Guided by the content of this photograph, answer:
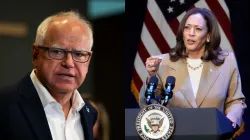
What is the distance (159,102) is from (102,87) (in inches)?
44.1

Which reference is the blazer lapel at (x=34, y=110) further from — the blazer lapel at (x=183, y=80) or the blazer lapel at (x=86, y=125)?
the blazer lapel at (x=183, y=80)

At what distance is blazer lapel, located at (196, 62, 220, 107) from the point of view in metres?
4.32

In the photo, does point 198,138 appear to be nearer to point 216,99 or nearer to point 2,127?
point 216,99

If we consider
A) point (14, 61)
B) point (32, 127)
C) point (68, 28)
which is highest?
point (68, 28)

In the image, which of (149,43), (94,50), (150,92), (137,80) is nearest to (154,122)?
(150,92)

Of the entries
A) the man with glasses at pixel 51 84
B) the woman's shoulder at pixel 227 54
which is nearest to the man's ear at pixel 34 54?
the man with glasses at pixel 51 84

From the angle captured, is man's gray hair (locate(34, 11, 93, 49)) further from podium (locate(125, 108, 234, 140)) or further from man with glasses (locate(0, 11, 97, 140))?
podium (locate(125, 108, 234, 140))

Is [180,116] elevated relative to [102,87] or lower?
lower

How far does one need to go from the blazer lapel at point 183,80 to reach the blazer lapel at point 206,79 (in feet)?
0.21

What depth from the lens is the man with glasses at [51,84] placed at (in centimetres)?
254

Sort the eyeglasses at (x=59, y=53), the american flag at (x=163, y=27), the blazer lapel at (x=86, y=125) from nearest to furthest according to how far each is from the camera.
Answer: the eyeglasses at (x=59, y=53) < the blazer lapel at (x=86, y=125) < the american flag at (x=163, y=27)

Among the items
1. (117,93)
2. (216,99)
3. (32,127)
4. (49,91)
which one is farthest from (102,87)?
(216,99)

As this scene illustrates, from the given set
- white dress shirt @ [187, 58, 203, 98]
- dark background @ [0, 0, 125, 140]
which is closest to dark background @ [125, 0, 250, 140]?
white dress shirt @ [187, 58, 203, 98]

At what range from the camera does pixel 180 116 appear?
3.91 metres
